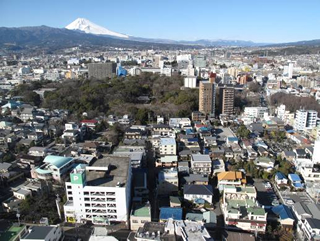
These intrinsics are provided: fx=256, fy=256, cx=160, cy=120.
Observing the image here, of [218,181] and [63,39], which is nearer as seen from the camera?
[218,181]

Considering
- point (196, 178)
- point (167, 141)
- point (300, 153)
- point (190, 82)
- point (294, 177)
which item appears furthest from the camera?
point (190, 82)

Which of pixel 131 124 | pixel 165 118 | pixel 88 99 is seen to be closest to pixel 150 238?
pixel 131 124

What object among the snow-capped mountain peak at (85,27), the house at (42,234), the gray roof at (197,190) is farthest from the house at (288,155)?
the snow-capped mountain peak at (85,27)

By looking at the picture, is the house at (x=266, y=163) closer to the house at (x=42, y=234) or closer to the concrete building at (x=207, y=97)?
the concrete building at (x=207, y=97)

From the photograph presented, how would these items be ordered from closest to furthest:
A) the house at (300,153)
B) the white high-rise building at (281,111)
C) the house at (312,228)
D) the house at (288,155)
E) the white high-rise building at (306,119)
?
the house at (312,228), the house at (300,153), the house at (288,155), the white high-rise building at (306,119), the white high-rise building at (281,111)

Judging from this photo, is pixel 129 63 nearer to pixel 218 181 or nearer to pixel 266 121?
pixel 266 121

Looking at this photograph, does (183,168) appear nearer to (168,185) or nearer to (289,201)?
(168,185)

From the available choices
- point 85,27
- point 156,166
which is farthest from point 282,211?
point 85,27
